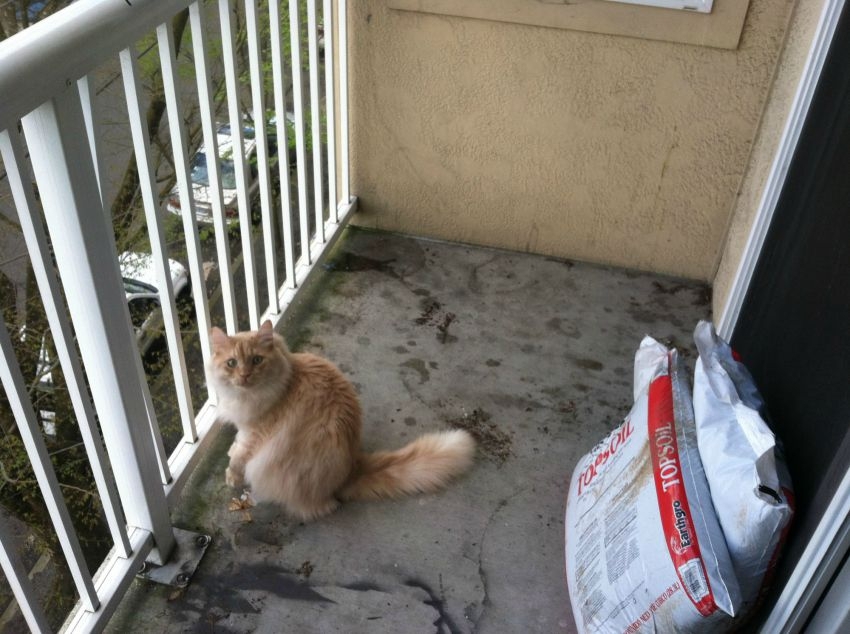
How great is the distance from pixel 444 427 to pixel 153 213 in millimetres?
1069

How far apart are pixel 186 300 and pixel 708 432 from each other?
3.49 metres

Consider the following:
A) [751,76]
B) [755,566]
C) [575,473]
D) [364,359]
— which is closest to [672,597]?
[755,566]

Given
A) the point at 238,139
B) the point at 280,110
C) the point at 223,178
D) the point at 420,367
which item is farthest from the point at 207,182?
the point at 420,367

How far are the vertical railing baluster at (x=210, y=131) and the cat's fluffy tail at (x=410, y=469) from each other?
1.88ft

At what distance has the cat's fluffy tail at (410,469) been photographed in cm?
199

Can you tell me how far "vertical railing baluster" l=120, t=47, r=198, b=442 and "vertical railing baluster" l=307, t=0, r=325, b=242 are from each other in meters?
1.08

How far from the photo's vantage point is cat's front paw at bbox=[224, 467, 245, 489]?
2000 millimetres

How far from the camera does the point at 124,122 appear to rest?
2.25m

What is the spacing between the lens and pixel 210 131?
183cm

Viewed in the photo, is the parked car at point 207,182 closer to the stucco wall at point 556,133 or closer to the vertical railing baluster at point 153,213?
the stucco wall at point 556,133

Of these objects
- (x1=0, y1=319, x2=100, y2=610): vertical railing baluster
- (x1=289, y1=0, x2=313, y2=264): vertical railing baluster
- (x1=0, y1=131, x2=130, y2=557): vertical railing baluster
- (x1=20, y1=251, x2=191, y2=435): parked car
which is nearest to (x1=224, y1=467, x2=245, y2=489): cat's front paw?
(x1=0, y1=131, x2=130, y2=557): vertical railing baluster

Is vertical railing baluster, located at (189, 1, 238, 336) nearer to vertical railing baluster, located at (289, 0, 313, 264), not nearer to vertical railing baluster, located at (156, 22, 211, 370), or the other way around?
vertical railing baluster, located at (156, 22, 211, 370)

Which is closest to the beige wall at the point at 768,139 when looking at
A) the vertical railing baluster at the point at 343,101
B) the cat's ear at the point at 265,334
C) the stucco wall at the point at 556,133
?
the stucco wall at the point at 556,133

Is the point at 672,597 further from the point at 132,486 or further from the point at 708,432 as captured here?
the point at 132,486
